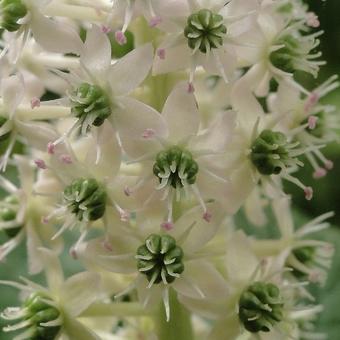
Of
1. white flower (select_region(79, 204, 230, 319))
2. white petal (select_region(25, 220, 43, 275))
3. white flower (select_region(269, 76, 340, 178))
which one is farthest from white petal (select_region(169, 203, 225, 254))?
white petal (select_region(25, 220, 43, 275))

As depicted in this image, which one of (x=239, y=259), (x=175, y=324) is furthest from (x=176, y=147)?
(x=175, y=324)

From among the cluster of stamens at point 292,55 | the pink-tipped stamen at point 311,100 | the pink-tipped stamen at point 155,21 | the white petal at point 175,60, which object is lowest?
the pink-tipped stamen at point 311,100

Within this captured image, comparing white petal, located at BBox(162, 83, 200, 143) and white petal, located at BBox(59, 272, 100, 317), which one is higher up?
white petal, located at BBox(162, 83, 200, 143)

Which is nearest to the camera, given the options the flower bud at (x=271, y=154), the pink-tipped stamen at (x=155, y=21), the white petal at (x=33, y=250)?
the pink-tipped stamen at (x=155, y=21)

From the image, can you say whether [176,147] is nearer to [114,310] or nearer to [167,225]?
[167,225]

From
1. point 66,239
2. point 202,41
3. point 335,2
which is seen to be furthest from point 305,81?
point 202,41

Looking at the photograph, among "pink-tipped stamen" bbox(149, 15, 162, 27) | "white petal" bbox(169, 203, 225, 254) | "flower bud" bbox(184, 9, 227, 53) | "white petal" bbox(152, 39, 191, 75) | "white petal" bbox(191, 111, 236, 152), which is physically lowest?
"white petal" bbox(169, 203, 225, 254)

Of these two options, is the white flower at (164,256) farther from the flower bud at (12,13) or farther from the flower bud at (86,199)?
the flower bud at (12,13)

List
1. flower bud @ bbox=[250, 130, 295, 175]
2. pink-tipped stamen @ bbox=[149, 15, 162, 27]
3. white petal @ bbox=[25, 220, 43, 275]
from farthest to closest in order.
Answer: white petal @ bbox=[25, 220, 43, 275], flower bud @ bbox=[250, 130, 295, 175], pink-tipped stamen @ bbox=[149, 15, 162, 27]

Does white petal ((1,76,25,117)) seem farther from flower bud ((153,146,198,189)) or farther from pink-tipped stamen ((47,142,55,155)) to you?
flower bud ((153,146,198,189))

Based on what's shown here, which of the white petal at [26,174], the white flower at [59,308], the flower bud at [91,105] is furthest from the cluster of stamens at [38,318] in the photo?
the flower bud at [91,105]
